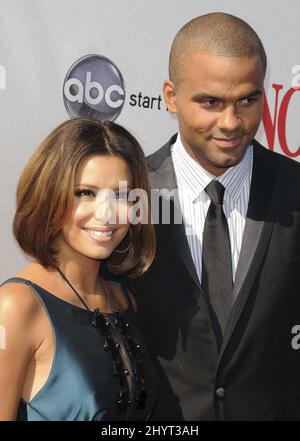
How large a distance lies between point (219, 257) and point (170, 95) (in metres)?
0.67

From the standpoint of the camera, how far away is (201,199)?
8.85 feet

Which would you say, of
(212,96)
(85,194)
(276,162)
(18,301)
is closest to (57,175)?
(85,194)

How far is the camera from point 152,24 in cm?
286

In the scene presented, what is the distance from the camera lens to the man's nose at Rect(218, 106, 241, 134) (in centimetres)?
251

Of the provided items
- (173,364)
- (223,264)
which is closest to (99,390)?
(173,364)

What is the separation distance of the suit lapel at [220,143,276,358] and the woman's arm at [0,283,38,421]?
798mm

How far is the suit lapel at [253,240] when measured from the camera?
2586mm

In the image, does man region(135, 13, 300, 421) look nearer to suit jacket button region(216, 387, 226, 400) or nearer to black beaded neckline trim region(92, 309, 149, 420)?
suit jacket button region(216, 387, 226, 400)

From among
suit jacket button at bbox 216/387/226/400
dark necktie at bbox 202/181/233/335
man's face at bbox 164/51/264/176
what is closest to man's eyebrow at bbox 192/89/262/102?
man's face at bbox 164/51/264/176

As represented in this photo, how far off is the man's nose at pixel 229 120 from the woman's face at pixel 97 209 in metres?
0.40

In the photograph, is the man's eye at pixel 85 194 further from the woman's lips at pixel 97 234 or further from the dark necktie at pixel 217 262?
the dark necktie at pixel 217 262

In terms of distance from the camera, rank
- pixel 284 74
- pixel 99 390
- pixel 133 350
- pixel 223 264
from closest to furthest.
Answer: pixel 99 390
pixel 133 350
pixel 223 264
pixel 284 74
